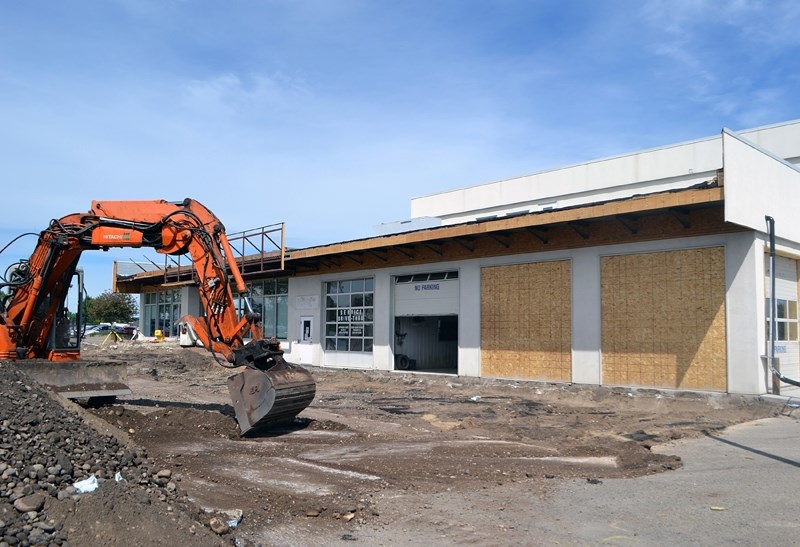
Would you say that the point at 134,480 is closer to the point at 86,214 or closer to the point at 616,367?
the point at 86,214

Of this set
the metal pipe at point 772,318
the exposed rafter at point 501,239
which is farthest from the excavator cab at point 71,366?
the metal pipe at point 772,318

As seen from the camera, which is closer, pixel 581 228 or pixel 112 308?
pixel 581 228

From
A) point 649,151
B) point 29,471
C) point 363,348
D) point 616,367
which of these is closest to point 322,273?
point 363,348

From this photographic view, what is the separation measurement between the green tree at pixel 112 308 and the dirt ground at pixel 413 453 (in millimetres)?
61831

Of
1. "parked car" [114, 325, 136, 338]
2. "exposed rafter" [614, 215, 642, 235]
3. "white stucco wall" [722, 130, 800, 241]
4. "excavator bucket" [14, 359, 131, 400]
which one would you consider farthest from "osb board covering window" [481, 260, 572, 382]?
"parked car" [114, 325, 136, 338]

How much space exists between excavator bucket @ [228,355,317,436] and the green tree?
70.2 m

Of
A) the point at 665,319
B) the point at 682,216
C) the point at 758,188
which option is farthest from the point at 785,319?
the point at 682,216

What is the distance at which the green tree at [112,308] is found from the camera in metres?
75.6

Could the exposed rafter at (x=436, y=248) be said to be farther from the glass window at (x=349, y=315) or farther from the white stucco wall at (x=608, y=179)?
the white stucco wall at (x=608, y=179)

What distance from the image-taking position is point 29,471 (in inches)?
232

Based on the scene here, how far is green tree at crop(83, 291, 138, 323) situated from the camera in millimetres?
75562

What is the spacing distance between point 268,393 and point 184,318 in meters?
2.39

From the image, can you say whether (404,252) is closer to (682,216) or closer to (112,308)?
(682,216)

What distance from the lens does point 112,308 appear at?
7581 cm
